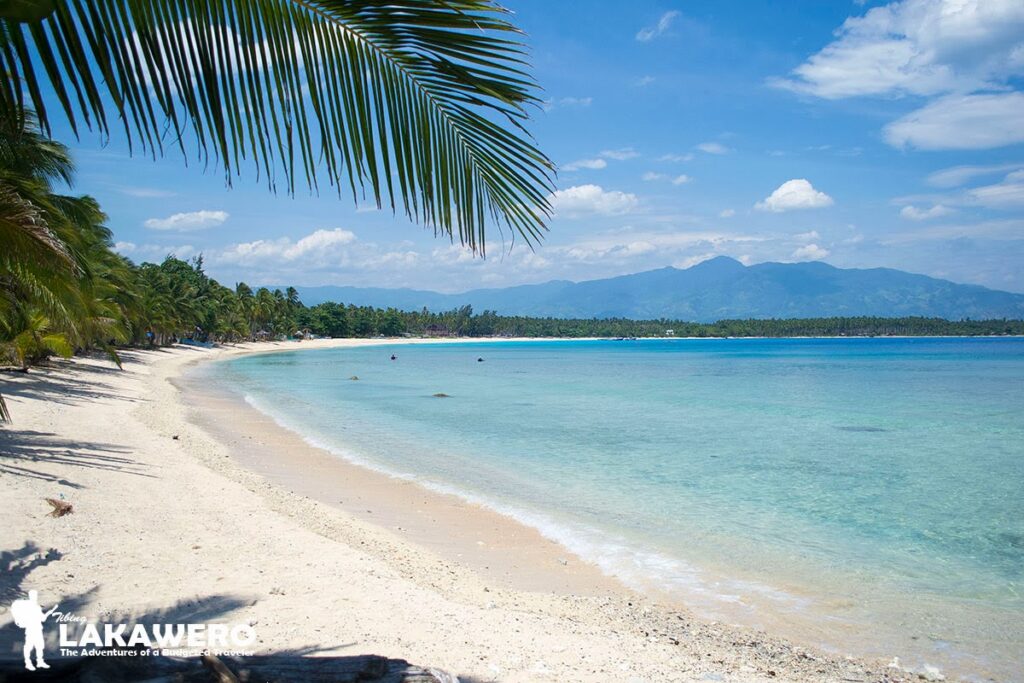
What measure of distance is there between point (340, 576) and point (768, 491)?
27.8 feet

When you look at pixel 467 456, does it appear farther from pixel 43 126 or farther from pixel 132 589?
pixel 43 126

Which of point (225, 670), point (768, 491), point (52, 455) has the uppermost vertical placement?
point (225, 670)

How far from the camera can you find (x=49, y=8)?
47.3 inches

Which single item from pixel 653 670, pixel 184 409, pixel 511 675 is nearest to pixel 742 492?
pixel 653 670

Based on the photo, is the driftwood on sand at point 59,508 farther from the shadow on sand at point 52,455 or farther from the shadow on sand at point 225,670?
the shadow on sand at point 225,670

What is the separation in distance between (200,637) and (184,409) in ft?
53.5

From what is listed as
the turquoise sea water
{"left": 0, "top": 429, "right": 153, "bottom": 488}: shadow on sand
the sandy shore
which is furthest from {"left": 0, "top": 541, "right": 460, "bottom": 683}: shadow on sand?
{"left": 0, "top": 429, "right": 153, "bottom": 488}: shadow on sand

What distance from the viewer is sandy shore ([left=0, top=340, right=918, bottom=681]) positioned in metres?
4.63

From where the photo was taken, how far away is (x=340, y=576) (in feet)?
19.2

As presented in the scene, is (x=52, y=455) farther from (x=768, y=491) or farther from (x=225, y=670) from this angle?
(x=768, y=491)

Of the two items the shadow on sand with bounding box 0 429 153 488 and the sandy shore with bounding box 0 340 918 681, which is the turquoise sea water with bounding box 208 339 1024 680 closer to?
the sandy shore with bounding box 0 340 918 681

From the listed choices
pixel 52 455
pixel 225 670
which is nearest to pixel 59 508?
pixel 52 455

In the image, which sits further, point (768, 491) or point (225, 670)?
point (768, 491)

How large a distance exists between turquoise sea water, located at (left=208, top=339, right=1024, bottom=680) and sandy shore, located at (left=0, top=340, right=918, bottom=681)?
0.85 metres
